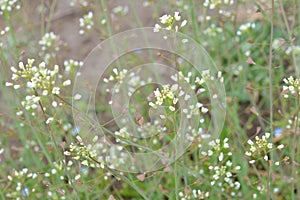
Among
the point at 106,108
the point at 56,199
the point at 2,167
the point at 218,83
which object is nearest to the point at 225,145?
the point at 218,83

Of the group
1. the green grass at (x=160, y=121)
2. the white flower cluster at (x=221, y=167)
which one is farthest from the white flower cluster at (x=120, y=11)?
the white flower cluster at (x=221, y=167)

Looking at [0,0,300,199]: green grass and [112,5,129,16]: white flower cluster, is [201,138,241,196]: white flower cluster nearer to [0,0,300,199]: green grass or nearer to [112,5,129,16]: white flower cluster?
[0,0,300,199]: green grass

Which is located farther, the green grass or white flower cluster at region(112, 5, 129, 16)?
white flower cluster at region(112, 5, 129, 16)

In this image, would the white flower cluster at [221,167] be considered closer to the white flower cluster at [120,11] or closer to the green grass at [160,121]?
the green grass at [160,121]

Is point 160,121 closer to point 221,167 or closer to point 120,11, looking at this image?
point 221,167

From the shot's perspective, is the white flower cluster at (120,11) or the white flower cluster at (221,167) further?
the white flower cluster at (120,11)

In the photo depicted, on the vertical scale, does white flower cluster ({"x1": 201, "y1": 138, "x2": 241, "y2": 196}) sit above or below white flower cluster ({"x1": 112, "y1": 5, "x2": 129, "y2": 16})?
below

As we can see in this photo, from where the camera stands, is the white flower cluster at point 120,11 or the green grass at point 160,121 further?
the white flower cluster at point 120,11

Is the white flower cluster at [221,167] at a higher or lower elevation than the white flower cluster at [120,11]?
lower

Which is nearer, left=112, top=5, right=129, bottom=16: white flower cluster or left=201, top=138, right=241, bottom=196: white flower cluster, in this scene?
left=201, top=138, right=241, bottom=196: white flower cluster

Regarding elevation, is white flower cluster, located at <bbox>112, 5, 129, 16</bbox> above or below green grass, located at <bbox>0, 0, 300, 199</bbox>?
above

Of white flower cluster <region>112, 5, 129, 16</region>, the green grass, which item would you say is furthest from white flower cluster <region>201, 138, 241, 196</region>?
white flower cluster <region>112, 5, 129, 16</region>
